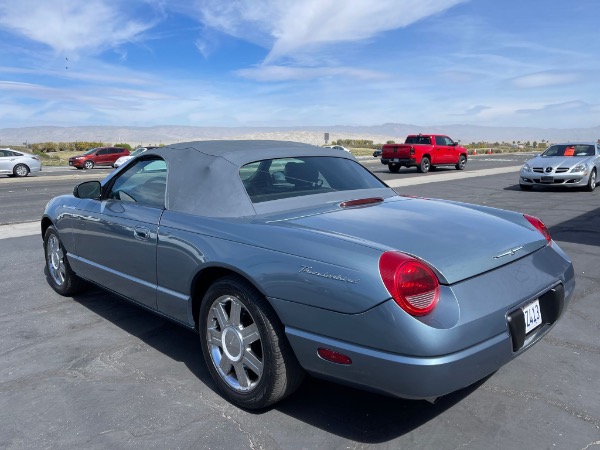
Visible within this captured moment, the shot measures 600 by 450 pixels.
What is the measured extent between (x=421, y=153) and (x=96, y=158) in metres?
22.4

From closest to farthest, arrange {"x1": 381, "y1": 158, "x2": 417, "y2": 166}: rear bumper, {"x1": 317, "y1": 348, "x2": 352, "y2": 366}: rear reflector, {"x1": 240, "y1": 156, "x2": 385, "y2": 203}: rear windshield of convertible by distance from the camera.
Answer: {"x1": 317, "y1": 348, "x2": 352, "y2": 366}: rear reflector < {"x1": 240, "y1": 156, "x2": 385, "y2": 203}: rear windshield of convertible < {"x1": 381, "y1": 158, "x2": 417, "y2": 166}: rear bumper

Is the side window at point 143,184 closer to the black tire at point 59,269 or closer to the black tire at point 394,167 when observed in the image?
the black tire at point 59,269

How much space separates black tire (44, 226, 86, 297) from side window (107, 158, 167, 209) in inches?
46.3

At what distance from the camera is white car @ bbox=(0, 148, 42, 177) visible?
27250mm

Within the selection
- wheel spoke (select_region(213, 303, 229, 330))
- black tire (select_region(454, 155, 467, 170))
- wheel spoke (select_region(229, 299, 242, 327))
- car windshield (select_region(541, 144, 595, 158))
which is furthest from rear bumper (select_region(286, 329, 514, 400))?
black tire (select_region(454, 155, 467, 170))

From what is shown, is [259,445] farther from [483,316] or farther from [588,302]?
[588,302]

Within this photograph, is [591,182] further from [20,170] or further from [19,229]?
[20,170]

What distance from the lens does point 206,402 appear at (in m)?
3.22

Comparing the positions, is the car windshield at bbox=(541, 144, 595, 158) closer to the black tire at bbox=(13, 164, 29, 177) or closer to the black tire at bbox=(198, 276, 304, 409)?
the black tire at bbox=(198, 276, 304, 409)

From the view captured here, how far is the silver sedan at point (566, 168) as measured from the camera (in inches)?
576

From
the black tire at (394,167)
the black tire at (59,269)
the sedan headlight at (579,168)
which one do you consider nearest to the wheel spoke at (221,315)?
the black tire at (59,269)

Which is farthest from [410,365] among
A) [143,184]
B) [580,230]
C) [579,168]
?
[579,168]

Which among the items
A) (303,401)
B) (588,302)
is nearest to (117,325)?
(303,401)

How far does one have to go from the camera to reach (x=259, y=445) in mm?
2740
